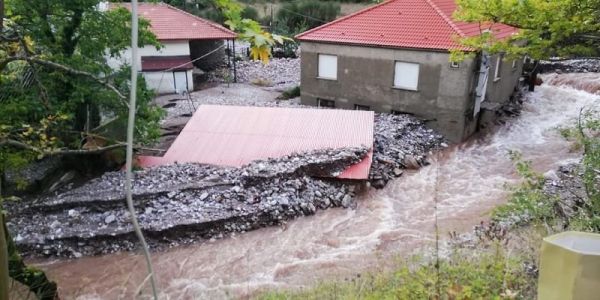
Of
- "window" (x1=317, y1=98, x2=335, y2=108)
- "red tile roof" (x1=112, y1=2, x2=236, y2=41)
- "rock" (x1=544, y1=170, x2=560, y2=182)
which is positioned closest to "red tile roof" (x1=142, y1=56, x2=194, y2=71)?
"red tile roof" (x1=112, y1=2, x2=236, y2=41)

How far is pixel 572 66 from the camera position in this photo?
27891 millimetres

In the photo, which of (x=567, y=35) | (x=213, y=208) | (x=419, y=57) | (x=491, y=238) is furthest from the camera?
Result: (x=419, y=57)

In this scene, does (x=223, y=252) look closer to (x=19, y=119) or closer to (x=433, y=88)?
(x=19, y=119)

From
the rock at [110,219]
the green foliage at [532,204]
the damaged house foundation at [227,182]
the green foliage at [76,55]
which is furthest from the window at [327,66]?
the green foliage at [532,204]

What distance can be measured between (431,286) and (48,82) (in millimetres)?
10357

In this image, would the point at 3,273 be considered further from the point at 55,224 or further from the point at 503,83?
the point at 503,83

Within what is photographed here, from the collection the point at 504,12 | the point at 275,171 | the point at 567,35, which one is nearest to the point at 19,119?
the point at 275,171

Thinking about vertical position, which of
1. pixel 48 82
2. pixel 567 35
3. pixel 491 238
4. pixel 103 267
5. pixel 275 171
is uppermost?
pixel 567 35

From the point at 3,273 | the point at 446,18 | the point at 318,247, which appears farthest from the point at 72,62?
the point at 446,18

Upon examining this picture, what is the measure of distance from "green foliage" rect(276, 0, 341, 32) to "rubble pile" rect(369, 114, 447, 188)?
72.9 feet

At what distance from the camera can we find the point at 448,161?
55.0 ft

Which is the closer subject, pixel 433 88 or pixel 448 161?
pixel 448 161

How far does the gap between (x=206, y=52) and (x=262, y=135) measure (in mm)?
15953

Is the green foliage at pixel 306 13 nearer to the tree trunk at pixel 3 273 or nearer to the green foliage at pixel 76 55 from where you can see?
the green foliage at pixel 76 55
